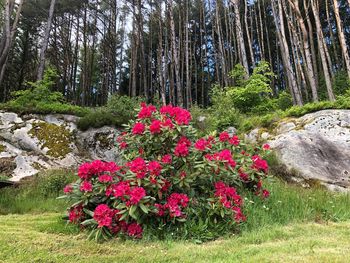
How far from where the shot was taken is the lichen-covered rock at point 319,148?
6648 mm

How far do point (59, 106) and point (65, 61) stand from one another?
46.8 feet

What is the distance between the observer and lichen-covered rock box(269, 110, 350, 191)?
665cm

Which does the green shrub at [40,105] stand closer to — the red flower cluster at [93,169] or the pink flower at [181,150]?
the red flower cluster at [93,169]

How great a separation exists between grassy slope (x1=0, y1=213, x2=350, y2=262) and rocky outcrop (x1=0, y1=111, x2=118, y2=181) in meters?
4.40

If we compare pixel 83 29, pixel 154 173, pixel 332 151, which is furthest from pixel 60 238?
pixel 83 29

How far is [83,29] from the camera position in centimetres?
2175

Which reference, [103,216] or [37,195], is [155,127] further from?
[37,195]

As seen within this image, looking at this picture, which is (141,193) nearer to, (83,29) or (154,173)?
(154,173)

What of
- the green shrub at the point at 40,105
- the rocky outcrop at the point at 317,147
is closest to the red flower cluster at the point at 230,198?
the rocky outcrop at the point at 317,147

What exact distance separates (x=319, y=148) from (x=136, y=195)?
17.1 ft

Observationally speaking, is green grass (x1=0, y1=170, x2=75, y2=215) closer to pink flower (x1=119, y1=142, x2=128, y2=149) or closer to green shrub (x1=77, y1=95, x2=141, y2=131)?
pink flower (x1=119, y1=142, x2=128, y2=149)

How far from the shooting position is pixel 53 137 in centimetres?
900

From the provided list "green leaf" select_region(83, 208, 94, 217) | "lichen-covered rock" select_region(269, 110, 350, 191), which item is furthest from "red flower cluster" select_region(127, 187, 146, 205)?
"lichen-covered rock" select_region(269, 110, 350, 191)

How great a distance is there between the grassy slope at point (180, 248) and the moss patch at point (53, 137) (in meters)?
4.95
